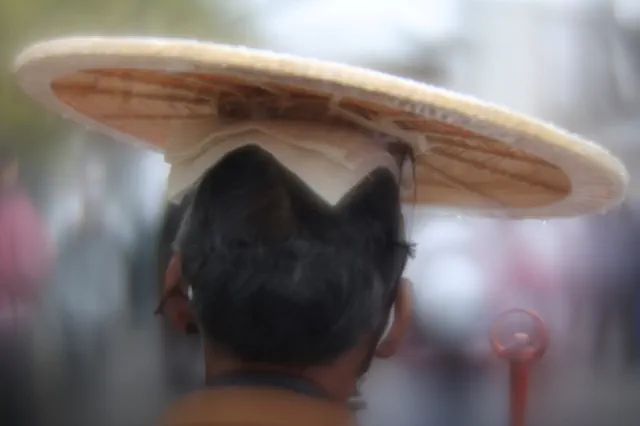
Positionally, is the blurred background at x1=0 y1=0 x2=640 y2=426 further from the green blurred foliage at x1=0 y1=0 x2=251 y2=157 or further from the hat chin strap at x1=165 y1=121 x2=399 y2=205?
the hat chin strap at x1=165 y1=121 x2=399 y2=205

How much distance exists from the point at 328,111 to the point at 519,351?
0.63 m

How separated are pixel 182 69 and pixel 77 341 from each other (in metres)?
0.96

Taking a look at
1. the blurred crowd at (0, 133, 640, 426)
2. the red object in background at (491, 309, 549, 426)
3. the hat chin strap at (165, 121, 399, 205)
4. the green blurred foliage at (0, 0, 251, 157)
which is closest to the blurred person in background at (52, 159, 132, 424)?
the blurred crowd at (0, 133, 640, 426)

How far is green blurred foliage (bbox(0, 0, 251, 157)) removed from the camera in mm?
1308

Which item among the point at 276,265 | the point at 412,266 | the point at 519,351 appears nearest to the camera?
the point at 276,265

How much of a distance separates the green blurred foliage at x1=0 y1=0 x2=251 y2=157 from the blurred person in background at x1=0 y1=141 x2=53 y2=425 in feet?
0.19

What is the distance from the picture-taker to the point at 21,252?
4.36 feet

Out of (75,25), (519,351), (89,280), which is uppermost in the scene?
(75,25)

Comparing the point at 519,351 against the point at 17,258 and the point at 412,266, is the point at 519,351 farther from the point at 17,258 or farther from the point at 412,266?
the point at 17,258

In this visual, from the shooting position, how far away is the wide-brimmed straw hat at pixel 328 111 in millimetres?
487

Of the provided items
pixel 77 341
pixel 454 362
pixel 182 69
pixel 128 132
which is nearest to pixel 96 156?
pixel 77 341

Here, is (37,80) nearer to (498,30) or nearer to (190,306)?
(190,306)

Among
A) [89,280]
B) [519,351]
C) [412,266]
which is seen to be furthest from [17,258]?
[519,351]

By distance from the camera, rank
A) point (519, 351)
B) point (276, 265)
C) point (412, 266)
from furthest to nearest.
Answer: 1. point (412, 266)
2. point (519, 351)
3. point (276, 265)
